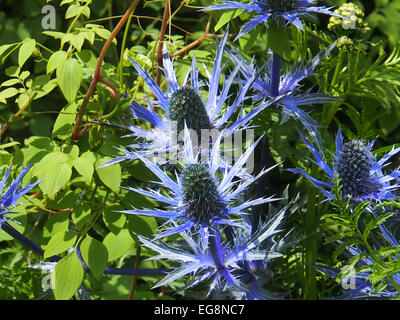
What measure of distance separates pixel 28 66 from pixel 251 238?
1204 mm

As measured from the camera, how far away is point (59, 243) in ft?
3.52

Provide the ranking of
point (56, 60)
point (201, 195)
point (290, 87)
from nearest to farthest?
point (201, 195), point (56, 60), point (290, 87)

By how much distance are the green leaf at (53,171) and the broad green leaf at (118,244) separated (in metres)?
0.17

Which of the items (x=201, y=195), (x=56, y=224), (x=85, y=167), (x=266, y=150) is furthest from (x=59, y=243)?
(x=266, y=150)

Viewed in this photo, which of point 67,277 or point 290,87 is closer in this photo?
point 67,277

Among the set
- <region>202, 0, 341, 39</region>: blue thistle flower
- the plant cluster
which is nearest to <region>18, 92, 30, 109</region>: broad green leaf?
the plant cluster

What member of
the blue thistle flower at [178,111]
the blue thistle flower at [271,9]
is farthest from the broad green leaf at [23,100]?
the blue thistle flower at [271,9]

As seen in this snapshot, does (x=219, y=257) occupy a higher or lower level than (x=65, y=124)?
lower

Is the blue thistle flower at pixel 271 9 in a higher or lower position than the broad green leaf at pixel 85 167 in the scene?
higher

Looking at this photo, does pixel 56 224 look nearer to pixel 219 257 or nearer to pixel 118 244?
pixel 118 244

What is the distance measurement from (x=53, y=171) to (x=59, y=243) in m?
0.15

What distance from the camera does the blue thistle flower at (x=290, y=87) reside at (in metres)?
1.13

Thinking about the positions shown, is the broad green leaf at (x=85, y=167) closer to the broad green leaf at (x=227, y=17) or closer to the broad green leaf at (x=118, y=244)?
the broad green leaf at (x=118, y=244)

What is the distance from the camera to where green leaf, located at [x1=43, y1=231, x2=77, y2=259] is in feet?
3.45
